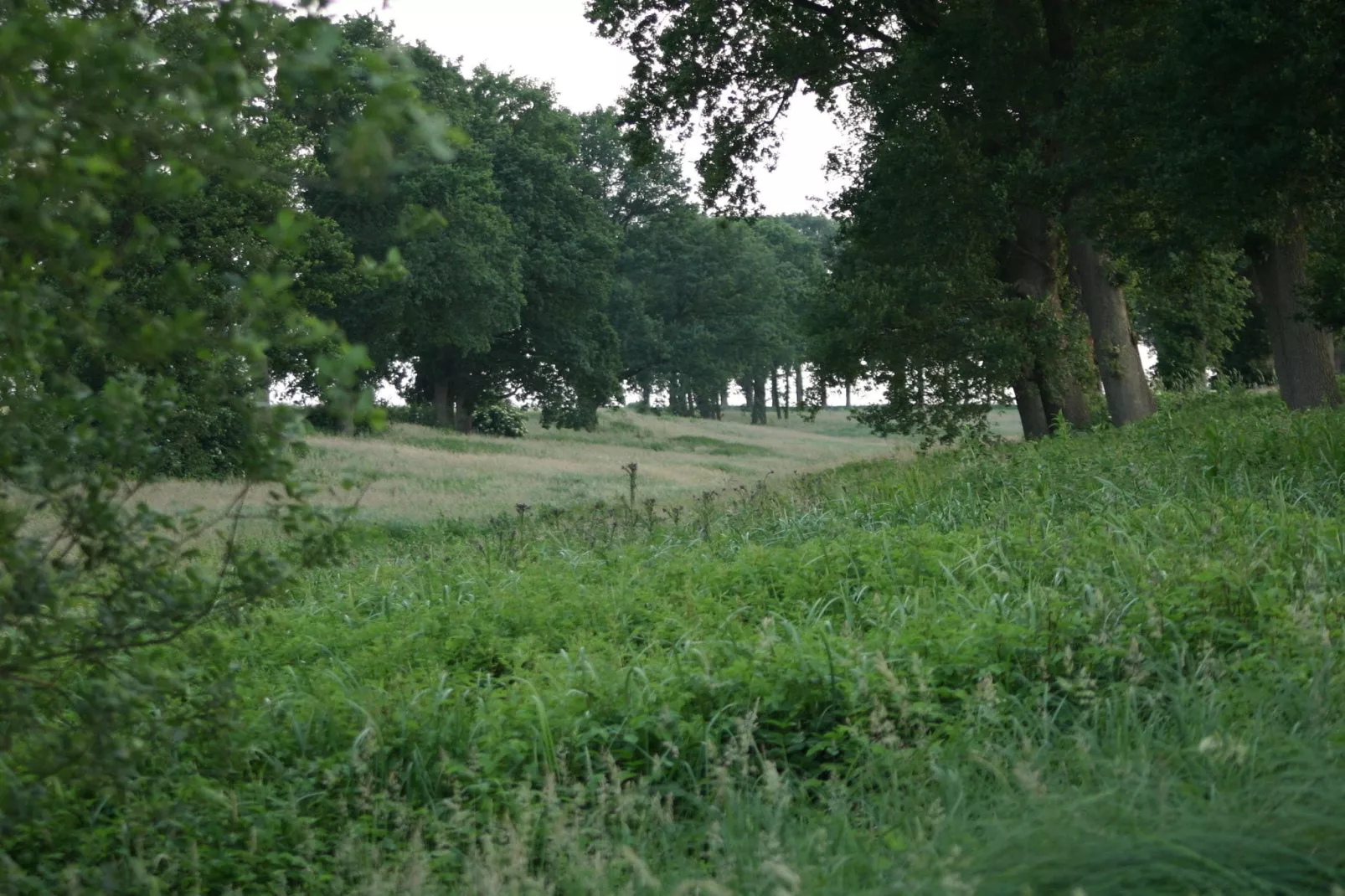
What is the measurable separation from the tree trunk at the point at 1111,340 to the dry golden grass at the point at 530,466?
4.00 m

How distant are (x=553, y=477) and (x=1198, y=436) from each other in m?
18.8

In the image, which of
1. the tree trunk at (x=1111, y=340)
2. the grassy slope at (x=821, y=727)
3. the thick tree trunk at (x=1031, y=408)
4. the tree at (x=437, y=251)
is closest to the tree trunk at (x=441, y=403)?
the tree at (x=437, y=251)

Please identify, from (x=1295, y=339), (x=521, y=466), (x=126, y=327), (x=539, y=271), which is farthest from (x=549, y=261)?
(x=126, y=327)

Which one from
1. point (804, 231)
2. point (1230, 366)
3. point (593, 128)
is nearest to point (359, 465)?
point (1230, 366)

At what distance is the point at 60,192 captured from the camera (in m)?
3.38

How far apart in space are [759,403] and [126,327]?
72.6m

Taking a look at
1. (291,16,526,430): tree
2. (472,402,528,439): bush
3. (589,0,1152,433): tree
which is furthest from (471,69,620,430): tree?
(589,0,1152,433): tree

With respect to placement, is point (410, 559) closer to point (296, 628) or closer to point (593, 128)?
point (296, 628)

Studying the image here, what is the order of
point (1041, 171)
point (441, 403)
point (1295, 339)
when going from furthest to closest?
point (441, 403) < point (1041, 171) < point (1295, 339)

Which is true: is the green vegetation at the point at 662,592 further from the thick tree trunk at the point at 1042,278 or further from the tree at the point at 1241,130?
the thick tree trunk at the point at 1042,278

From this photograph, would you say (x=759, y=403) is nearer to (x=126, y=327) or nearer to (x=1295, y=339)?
(x=1295, y=339)

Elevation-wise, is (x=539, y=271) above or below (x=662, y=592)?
above

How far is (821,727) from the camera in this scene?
5254 millimetres

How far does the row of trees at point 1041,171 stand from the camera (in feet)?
45.3
